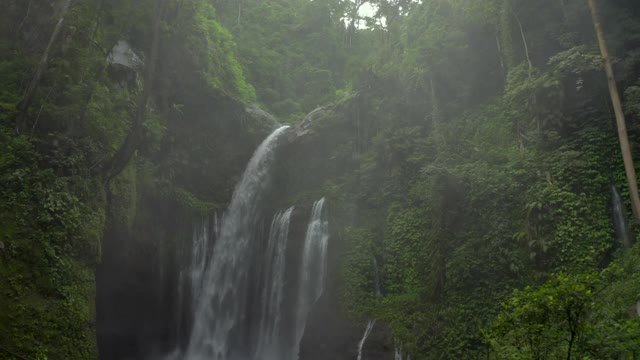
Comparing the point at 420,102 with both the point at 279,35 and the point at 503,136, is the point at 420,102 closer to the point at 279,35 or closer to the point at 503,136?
the point at 503,136

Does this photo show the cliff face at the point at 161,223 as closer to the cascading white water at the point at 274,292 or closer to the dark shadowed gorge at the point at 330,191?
the dark shadowed gorge at the point at 330,191

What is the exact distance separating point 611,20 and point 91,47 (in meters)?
20.0

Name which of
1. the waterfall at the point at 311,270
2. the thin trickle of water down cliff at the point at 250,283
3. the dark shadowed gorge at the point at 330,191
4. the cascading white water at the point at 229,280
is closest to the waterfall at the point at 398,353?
the dark shadowed gorge at the point at 330,191

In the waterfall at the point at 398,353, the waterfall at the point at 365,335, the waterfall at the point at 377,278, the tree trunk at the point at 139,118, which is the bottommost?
the waterfall at the point at 398,353

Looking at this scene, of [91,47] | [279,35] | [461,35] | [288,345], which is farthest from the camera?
[279,35]

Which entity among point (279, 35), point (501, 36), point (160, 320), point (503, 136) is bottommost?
point (160, 320)

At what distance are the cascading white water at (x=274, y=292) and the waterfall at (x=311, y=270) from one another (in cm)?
108

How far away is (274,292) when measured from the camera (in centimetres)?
2334

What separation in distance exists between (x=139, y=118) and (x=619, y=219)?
641 inches

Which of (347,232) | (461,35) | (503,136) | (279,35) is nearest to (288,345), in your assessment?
(347,232)

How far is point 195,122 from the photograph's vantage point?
93.6 ft

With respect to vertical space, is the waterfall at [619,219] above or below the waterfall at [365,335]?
above

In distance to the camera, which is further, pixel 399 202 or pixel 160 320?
pixel 160 320

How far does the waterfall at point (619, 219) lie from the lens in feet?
46.0
